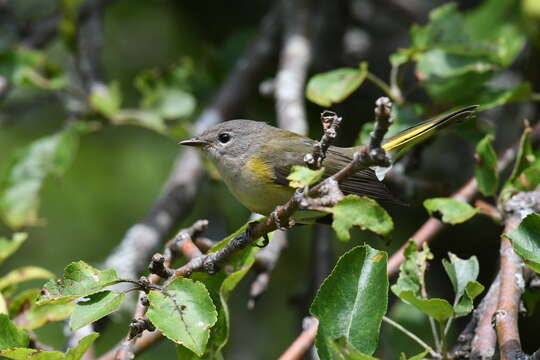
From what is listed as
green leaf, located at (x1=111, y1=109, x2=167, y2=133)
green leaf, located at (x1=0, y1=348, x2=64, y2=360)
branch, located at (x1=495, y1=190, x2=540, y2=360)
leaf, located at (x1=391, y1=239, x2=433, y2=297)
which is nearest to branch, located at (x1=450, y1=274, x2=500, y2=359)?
branch, located at (x1=495, y1=190, x2=540, y2=360)

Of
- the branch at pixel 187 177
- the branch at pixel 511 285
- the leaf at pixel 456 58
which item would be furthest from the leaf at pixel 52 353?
the leaf at pixel 456 58

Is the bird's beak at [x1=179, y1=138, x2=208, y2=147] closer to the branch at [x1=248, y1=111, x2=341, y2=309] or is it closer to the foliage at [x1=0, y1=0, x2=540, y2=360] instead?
the foliage at [x1=0, y1=0, x2=540, y2=360]

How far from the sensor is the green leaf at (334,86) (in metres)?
3.07

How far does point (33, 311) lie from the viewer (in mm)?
2473

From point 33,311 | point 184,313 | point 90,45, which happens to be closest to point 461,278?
point 184,313

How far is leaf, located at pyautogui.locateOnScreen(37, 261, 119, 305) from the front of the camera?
1814 millimetres

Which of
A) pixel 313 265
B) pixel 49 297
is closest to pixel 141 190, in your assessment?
pixel 313 265

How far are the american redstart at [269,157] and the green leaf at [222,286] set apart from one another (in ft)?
2.20

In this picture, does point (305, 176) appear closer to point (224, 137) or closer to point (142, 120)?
point (224, 137)

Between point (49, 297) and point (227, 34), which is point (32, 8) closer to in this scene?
point (227, 34)

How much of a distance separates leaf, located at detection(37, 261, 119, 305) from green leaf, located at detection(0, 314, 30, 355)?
0.58ft

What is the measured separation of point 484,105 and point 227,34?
8.71 ft

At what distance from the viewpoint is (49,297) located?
1.82 meters

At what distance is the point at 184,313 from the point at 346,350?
0.46 meters
